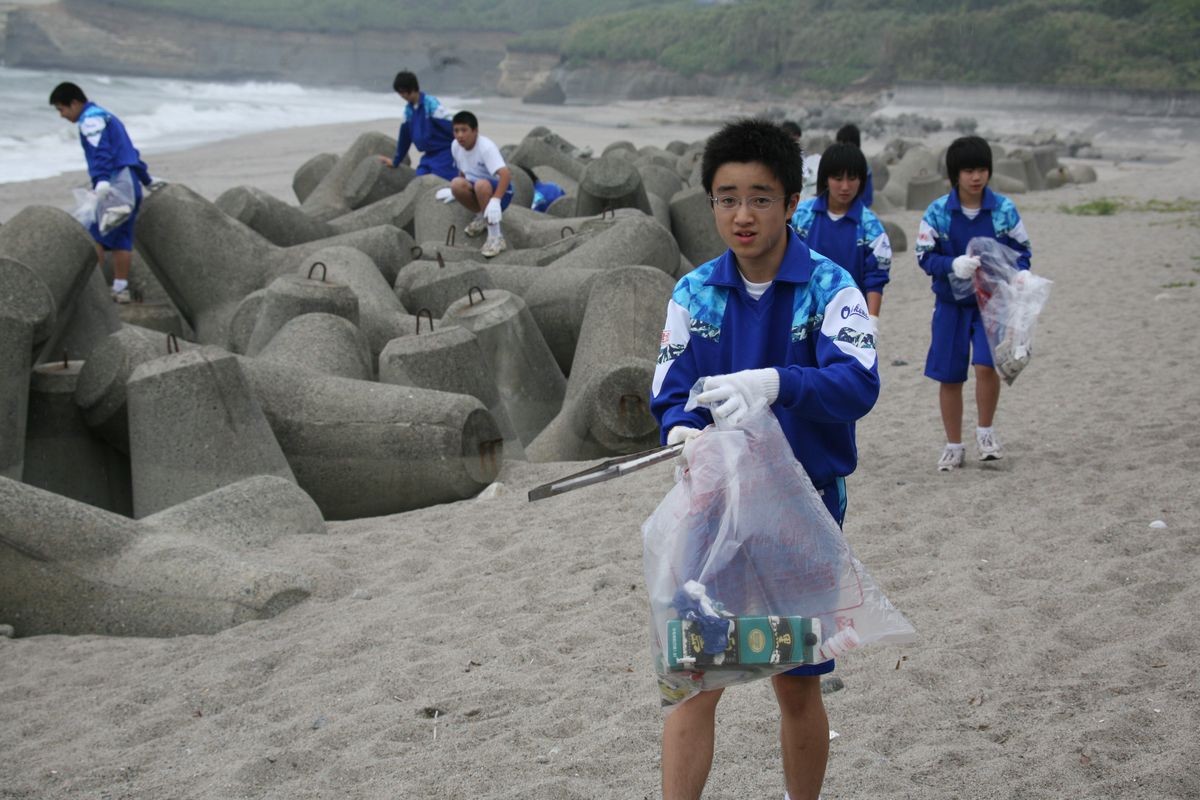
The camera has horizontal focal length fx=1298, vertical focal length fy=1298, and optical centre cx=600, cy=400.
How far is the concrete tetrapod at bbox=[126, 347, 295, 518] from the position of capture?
5.57 metres

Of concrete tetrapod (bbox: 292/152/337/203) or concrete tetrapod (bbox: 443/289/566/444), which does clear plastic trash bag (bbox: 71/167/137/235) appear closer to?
concrete tetrapod (bbox: 443/289/566/444)

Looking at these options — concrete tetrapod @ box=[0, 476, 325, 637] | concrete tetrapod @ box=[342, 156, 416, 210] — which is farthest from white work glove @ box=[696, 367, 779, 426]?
concrete tetrapod @ box=[342, 156, 416, 210]

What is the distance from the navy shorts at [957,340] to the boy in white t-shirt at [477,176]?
4.90 m

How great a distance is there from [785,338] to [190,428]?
361 centimetres

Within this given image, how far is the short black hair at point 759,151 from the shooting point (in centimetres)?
262

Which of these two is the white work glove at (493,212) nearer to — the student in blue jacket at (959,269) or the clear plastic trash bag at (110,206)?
the clear plastic trash bag at (110,206)

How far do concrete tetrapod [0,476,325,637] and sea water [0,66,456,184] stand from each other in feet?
65.3

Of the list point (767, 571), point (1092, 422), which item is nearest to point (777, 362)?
point (767, 571)

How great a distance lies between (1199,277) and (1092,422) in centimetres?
460

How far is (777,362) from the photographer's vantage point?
2.70 m

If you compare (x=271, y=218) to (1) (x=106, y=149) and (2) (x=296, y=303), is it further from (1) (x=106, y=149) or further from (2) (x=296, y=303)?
(2) (x=296, y=303)

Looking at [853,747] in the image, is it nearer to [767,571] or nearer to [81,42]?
[767,571]

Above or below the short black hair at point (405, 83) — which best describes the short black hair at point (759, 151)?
below

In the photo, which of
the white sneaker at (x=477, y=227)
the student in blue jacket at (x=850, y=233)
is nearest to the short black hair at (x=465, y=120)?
the white sneaker at (x=477, y=227)
